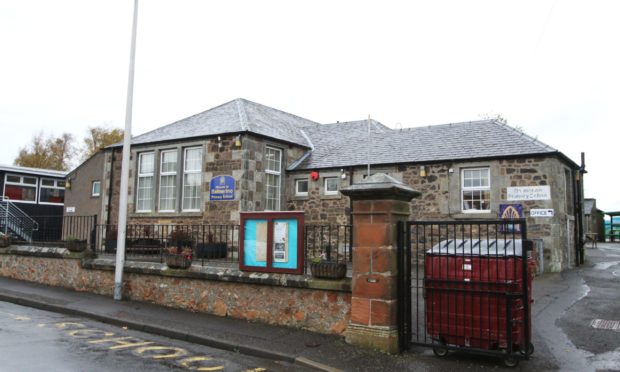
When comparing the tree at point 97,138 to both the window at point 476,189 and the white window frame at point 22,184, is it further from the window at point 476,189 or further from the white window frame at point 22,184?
the window at point 476,189

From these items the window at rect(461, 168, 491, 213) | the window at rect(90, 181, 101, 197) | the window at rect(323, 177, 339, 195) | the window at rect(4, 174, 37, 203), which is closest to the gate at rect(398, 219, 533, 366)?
the window at rect(461, 168, 491, 213)

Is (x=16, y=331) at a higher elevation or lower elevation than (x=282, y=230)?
lower

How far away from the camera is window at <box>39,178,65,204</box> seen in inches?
1179

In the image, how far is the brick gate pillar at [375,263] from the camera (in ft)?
22.3

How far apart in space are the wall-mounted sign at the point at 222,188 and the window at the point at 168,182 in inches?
79.3

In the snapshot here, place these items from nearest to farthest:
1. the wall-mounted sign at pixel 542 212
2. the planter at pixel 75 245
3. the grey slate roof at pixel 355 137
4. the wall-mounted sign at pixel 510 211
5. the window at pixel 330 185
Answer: the planter at pixel 75 245 < the wall-mounted sign at pixel 542 212 < the wall-mounted sign at pixel 510 211 < the grey slate roof at pixel 355 137 < the window at pixel 330 185

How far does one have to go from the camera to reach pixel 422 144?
18.0 meters

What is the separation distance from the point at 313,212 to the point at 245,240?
32.9 feet

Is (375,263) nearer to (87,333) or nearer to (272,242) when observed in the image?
(272,242)

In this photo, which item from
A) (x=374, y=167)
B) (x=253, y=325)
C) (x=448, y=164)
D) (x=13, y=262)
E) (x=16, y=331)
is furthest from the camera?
(x=374, y=167)

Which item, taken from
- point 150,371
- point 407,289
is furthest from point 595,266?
point 150,371

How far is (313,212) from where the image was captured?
18.8 metres

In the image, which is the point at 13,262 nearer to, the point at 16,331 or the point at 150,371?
the point at 16,331

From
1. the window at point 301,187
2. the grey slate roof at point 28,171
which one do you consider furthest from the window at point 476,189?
the grey slate roof at point 28,171
